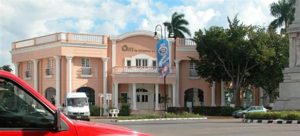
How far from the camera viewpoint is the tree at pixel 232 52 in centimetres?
6162

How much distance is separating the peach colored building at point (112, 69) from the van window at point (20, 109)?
182 ft

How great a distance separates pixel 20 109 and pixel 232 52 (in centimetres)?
5744

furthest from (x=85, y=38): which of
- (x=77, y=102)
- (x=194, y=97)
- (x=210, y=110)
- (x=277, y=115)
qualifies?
(x=277, y=115)

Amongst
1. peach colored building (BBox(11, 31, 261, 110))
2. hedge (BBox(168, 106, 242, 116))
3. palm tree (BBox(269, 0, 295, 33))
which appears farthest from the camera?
palm tree (BBox(269, 0, 295, 33))

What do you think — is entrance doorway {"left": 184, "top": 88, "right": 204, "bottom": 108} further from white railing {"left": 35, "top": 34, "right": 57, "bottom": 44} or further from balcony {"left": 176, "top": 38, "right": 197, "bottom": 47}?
white railing {"left": 35, "top": 34, "right": 57, "bottom": 44}

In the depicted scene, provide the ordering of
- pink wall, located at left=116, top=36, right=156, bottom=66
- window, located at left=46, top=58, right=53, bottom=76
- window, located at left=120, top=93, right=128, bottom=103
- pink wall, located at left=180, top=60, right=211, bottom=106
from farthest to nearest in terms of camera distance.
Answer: pink wall, located at left=180, top=60, right=211, bottom=106 → pink wall, located at left=116, top=36, right=156, bottom=66 → window, located at left=46, top=58, right=53, bottom=76 → window, located at left=120, top=93, right=128, bottom=103

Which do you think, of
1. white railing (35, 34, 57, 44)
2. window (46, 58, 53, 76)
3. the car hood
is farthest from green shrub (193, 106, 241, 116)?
the car hood

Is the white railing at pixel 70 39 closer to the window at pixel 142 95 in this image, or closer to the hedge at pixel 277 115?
the window at pixel 142 95

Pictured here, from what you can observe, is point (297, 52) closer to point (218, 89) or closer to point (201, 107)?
point (201, 107)

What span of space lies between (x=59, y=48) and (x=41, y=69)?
17.3 ft

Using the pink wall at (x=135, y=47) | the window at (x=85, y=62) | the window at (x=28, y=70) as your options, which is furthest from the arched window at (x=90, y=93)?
the window at (x=28, y=70)

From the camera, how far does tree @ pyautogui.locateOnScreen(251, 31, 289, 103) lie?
205 ft

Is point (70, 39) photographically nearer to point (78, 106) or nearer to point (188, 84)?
point (188, 84)

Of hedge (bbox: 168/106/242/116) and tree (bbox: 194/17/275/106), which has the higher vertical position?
tree (bbox: 194/17/275/106)
